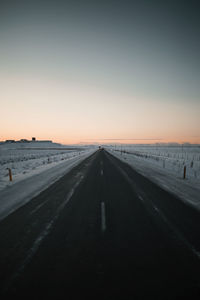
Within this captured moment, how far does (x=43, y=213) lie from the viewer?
545cm

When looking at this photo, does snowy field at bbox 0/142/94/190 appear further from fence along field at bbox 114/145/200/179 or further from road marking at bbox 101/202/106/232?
fence along field at bbox 114/145/200/179

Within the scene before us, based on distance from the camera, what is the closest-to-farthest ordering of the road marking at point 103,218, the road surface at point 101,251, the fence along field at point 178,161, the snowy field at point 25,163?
the road surface at point 101,251 → the road marking at point 103,218 → the snowy field at point 25,163 → the fence along field at point 178,161

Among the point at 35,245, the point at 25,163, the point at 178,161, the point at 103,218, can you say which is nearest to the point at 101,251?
the point at 103,218

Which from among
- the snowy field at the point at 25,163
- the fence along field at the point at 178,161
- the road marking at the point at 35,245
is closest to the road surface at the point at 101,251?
the road marking at the point at 35,245

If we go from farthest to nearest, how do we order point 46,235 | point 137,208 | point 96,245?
point 137,208 < point 46,235 < point 96,245

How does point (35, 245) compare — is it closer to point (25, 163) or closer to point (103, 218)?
point (103, 218)

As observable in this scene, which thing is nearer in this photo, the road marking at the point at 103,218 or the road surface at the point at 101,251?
the road surface at the point at 101,251

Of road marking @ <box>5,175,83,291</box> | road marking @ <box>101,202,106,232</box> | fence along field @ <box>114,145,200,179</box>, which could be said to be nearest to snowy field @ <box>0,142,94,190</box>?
road marking @ <box>5,175,83,291</box>

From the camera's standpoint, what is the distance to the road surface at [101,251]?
261cm

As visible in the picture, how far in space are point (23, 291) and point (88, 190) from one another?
569 cm

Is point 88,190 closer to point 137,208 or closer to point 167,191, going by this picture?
point 137,208

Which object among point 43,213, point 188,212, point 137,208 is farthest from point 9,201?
point 188,212

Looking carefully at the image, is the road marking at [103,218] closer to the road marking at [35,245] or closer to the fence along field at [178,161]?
the road marking at [35,245]

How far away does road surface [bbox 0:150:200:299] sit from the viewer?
2.61 meters
